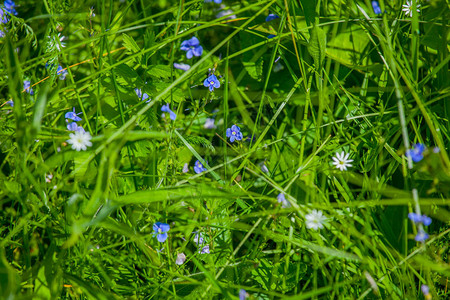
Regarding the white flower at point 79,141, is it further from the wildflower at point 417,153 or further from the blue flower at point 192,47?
the wildflower at point 417,153

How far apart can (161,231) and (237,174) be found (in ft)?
1.33

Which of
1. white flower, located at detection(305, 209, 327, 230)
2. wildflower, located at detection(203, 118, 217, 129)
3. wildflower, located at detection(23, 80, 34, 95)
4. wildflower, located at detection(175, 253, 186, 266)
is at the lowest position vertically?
wildflower, located at detection(175, 253, 186, 266)

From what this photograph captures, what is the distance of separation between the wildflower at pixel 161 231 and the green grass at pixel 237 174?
0.06 meters

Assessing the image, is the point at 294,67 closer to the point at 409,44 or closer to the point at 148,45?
the point at 409,44

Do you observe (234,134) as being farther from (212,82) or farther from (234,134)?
(212,82)

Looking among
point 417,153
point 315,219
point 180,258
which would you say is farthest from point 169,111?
point 417,153

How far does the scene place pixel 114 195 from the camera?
4.92 feet

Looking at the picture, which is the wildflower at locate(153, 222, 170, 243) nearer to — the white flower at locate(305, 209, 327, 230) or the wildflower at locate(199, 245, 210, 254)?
the wildflower at locate(199, 245, 210, 254)

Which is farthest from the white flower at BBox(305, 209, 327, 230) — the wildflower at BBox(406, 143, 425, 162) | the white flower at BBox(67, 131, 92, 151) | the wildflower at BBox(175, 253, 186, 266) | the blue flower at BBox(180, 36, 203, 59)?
the blue flower at BBox(180, 36, 203, 59)

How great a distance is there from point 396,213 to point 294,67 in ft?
2.75

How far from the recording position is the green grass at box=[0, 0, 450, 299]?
4.34 ft

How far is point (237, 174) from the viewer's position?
67.0 inches

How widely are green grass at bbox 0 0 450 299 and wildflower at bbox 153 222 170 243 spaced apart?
0.06m

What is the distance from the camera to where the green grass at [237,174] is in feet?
4.34
